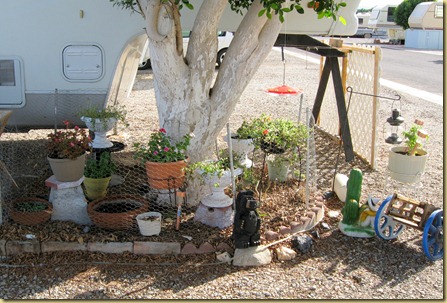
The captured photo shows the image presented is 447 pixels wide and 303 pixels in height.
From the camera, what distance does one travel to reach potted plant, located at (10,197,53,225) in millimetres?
4770

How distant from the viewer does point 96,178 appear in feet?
17.3

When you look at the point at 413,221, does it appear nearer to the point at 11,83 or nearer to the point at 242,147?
the point at 242,147

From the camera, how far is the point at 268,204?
209 inches

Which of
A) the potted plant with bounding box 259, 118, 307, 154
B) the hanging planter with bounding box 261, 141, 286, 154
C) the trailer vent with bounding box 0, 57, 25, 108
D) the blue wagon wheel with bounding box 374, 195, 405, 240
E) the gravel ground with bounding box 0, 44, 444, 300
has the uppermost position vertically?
the trailer vent with bounding box 0, 57, 25, 108

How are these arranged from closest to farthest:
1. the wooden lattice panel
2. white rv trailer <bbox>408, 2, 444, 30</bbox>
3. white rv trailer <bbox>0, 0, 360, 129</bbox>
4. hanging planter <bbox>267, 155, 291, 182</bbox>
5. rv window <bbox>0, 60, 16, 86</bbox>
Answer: hanging planter <bbox>267, 155, 291, 182</bbox>, white rv trailer <bbox>0, 0, 360, 129</bbox>, rv window <bbox>0, 60, 16, 86</bbox>, the wooden lattice panel, white rv trailer <bbox>408, 2, 444, 30</bbox>

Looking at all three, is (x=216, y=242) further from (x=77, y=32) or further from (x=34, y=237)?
(x=77, y=32)

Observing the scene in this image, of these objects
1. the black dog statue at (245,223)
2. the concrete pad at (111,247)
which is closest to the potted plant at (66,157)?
the concrete pad at (111,247)

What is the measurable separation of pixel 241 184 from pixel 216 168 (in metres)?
0.85

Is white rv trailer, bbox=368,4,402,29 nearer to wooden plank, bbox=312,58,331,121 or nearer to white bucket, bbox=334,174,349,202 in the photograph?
wooden plank, bbox=312,58,331,121

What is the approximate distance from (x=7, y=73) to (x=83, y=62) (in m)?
0.93

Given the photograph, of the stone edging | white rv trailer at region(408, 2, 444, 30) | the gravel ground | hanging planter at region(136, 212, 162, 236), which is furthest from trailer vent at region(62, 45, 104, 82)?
white rv trailer at region(408, 2, 444, 30)

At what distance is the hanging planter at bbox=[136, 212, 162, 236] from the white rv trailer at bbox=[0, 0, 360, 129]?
2.28 meters

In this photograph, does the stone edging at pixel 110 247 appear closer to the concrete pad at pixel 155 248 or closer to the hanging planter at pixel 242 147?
the concrete pad at pixel 155 248

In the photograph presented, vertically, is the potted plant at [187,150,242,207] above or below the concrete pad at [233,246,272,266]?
above
